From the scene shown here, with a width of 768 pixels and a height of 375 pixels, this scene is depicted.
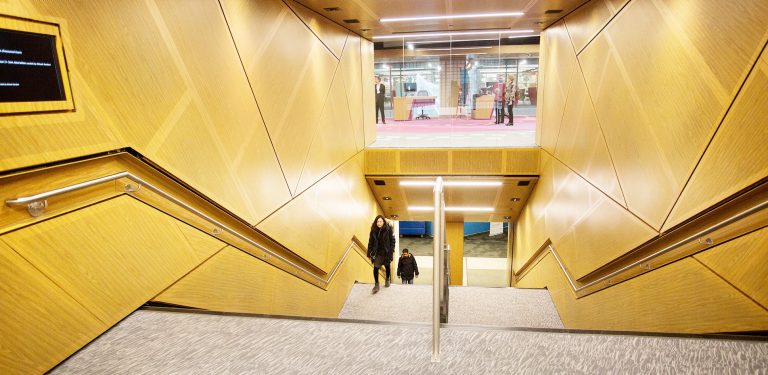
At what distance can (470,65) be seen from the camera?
28.8 feet

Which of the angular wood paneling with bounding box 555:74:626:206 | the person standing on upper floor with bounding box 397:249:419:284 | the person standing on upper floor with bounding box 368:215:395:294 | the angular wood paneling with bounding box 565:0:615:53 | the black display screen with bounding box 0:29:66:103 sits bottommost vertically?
the person standing on upper floor with bounding box 397:249:419:284

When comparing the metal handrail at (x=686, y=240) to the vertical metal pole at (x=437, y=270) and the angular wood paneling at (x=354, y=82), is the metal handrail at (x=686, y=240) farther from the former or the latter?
the angular wood paneling at (x=354, y=82)

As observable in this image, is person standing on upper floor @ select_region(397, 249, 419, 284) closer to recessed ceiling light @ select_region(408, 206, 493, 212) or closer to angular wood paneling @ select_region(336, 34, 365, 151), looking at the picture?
angular wood paneling @ select_region(336, 34, 365, 151)

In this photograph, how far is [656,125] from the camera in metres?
3.28

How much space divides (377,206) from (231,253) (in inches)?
297

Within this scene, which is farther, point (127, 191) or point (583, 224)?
point (583, 224)

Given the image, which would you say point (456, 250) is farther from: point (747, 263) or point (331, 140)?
point (747, 263)

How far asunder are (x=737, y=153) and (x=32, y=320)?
3554mm

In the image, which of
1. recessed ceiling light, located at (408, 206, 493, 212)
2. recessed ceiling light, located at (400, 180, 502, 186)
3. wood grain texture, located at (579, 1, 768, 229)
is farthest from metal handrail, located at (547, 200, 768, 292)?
recessed ceiling light, located at (408, 206, 493, 212)

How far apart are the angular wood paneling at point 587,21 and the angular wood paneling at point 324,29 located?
3.46 metres

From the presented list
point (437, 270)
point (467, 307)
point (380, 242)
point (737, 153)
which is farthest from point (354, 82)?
point (437, 270)

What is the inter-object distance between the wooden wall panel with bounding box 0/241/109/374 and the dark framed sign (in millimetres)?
567

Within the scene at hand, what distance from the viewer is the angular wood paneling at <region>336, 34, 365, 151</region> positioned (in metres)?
7.25

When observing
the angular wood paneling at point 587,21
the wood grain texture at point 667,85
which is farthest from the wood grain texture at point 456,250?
the wood grain texture at point 667,85
